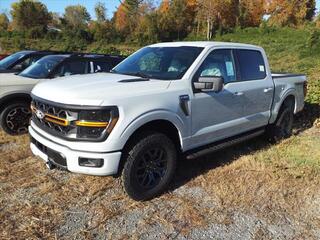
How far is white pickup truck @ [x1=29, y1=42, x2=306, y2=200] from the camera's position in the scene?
368 centimetres

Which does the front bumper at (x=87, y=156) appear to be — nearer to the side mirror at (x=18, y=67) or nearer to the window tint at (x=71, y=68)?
the window tint at (x=71, y=68)

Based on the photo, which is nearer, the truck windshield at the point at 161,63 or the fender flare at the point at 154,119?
the fender flare at the point at 154,119

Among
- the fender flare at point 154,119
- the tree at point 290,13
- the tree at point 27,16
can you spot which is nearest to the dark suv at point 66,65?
the fender flare at point 154,119

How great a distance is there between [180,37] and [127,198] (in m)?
51.4

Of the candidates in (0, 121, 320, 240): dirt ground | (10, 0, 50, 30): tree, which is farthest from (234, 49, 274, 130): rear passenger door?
(10, 0, 50, 30): tree

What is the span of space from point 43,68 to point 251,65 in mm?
3808

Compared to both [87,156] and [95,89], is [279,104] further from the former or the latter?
[87,156]

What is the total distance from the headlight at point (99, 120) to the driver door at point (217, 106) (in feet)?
3.66

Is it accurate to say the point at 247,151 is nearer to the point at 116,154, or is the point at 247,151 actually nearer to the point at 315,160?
the point at 315,160

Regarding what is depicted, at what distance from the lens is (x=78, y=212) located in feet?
12.8

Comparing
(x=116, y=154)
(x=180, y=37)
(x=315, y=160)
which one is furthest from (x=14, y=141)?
(x=180, y=37)

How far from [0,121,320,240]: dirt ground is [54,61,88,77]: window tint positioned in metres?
1.91

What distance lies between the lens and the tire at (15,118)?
623 cm

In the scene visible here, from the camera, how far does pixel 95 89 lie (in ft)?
12.5
